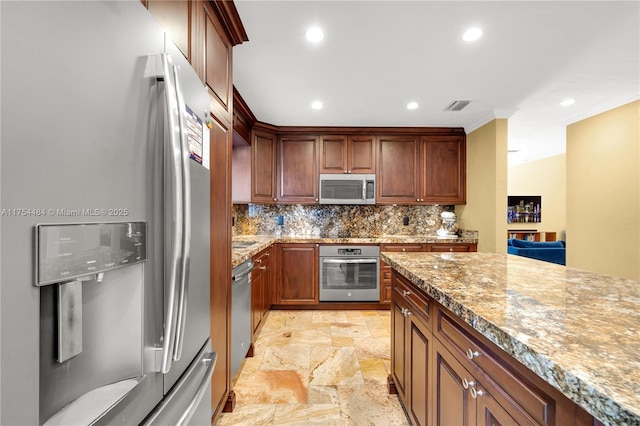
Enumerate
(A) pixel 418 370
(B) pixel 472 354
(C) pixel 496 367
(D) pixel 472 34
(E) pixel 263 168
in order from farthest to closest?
1. (E) pixel 263 168
2. (D) pixel 472 34
3. (A) pixel 418 370
4. (B) pixel 472 354
5. (C) pixel 496 367

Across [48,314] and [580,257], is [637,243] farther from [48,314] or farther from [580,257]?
[48,314]

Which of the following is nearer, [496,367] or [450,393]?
[496,367]

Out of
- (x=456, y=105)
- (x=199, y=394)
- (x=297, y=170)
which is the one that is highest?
(x=456, y=105)

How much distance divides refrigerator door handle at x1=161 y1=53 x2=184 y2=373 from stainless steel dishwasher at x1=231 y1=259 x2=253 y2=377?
1199mm

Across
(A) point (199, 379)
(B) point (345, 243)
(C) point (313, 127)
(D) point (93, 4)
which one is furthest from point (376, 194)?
(D) point (93, 4)

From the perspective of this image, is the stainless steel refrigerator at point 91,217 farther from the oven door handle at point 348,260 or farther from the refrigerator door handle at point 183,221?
the oven door handle at point 348,260

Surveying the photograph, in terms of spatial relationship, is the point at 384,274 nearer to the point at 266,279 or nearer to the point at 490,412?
the point at 266,279

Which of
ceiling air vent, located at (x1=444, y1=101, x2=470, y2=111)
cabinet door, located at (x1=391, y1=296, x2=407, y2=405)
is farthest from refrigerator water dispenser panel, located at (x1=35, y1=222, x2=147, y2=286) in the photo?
ceiling air vent, located at (x1=444, y1=101, x2=470, y2=111)

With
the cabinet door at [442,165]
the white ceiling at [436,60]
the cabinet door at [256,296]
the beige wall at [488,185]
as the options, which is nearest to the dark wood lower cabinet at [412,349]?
the cabinet door at [256,296]

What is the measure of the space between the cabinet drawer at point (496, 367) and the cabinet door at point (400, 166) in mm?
3039

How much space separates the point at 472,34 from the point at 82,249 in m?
2.46

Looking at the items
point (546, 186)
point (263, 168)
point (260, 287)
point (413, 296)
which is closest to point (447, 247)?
point (260, 287)

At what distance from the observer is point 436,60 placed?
234 cm

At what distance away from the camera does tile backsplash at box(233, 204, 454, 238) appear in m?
4.31
